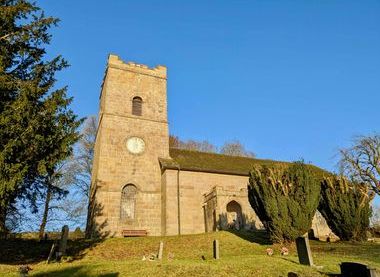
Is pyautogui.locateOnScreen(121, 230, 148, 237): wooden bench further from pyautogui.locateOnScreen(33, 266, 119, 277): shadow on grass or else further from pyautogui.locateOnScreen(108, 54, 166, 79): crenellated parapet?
pyautogui.locateOnScreen(108, 54, 166, 79): crenellated parapet

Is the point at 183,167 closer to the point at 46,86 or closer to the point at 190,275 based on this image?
the point at 46,86

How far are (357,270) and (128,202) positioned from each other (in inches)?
794

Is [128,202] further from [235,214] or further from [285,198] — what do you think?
[285,198]

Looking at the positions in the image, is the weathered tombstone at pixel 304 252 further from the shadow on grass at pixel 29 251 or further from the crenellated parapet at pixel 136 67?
the crenellated parapet at pixel 136 67

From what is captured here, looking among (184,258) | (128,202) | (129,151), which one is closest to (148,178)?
(128,202)

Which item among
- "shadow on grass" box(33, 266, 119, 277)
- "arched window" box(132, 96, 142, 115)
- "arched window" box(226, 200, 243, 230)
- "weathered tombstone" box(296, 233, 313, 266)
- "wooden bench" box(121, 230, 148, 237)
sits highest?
"arched window" box(132, 96, 142, 115)

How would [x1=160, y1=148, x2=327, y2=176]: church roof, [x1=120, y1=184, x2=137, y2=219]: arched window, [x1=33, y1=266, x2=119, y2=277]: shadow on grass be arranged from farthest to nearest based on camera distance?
[x1=160, y1=148, x2=327, y2=176]: church roof → [x1=120, y1=184, x2=137, y2=219]: arched window → [x1=33, y1=266, x2=119, y2=277]: shadow on grass

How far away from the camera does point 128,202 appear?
82.1 ft

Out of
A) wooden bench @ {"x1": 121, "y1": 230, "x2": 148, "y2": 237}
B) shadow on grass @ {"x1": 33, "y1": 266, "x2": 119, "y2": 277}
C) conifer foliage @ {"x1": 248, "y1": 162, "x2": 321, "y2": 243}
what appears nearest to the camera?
shadow on grass @ {"x1": 33, "y1": 266, "x2": 119, "y2": 277}

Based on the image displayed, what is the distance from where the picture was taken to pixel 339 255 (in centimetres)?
1377

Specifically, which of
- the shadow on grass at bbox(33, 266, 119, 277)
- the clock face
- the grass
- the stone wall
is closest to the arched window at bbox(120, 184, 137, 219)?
the stone wall

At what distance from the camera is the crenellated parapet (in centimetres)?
2963

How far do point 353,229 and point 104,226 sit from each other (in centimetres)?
1614

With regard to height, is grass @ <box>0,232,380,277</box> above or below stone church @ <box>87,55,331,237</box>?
below
